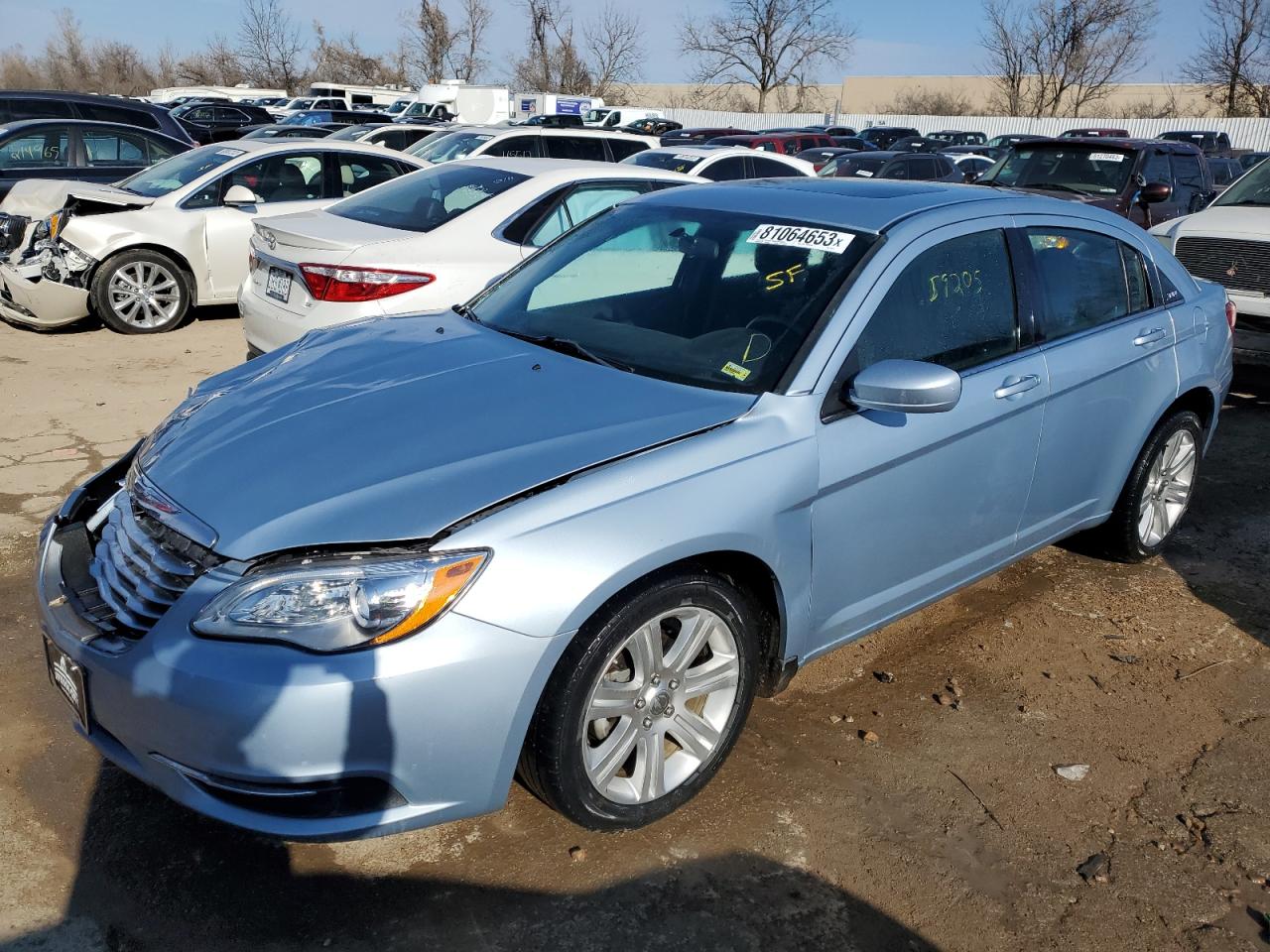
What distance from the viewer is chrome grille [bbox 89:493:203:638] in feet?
8.65

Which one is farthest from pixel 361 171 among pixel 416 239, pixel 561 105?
pixel 561 105

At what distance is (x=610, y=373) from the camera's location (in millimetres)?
3344

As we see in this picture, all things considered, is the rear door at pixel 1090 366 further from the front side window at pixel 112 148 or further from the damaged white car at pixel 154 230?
the front side window at pixel 112 148

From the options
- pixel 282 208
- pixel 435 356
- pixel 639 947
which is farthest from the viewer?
pixel 282 208

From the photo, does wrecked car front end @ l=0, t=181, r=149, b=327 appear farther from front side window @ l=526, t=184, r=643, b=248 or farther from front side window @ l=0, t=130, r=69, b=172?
front side window @ l=526, t=184, r=643, b=248

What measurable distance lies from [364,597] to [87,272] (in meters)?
7.55

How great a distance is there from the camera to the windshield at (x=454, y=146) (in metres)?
14.1

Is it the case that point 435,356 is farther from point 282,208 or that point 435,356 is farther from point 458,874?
point 282,208

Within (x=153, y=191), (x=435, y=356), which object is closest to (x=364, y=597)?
(x=435, y=356)

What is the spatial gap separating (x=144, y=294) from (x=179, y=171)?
54.7 inches

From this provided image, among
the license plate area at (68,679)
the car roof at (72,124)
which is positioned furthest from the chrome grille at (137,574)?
the car roof at (72,124)

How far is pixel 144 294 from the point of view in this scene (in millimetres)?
9031

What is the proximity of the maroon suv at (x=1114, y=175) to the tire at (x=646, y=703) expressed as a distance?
28.7 feet

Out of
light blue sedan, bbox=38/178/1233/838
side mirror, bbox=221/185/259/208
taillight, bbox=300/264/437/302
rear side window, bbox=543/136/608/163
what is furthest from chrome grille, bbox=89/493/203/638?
rear side window, bbox=543/136/608/163
